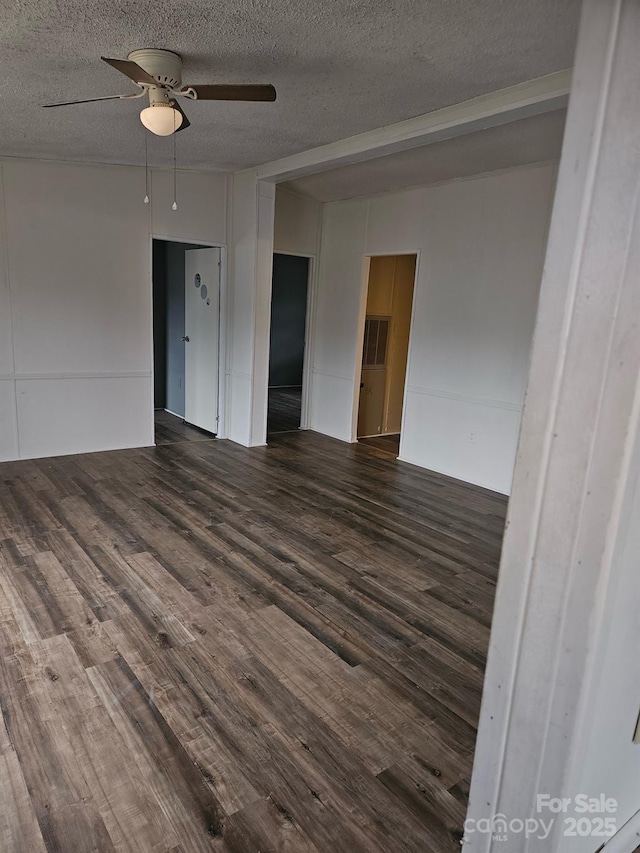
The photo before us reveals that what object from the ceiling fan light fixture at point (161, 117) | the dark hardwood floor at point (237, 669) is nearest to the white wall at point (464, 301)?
the dark hardwood floor at point (237, 669)

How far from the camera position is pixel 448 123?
11.4 ft

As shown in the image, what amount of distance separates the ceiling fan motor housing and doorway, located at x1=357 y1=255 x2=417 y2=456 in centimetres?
381

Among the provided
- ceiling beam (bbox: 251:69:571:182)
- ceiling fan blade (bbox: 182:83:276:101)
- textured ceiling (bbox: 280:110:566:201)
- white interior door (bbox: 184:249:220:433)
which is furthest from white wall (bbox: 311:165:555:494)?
ceiling fan blade (bbox: 182:83:276:101)

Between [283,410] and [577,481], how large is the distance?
7622 mm

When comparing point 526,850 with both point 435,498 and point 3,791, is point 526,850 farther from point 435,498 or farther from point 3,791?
point 435,498

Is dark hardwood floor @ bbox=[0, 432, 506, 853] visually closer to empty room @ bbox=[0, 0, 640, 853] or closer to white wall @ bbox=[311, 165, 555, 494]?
empty room @ bbox=[0, 0, 640, 853]

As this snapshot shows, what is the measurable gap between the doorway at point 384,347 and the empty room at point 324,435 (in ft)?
0.17

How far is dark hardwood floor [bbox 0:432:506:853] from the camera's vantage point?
171 centimetres

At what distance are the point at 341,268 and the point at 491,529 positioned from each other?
367 centimetres

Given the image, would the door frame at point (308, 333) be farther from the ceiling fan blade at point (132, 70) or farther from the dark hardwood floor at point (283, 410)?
the ceiling fan blade at point (132, 70)

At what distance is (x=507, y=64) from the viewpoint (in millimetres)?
2787

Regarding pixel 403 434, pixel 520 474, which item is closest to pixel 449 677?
pixel 520 474

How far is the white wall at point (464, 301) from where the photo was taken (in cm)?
463

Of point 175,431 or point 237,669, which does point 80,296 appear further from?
point 237,669
